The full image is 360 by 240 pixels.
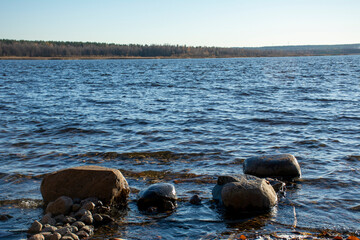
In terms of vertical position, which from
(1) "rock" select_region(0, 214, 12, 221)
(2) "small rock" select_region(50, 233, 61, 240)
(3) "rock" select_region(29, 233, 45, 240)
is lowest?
(1) "rock" select_region(0, 214, 12, 221)

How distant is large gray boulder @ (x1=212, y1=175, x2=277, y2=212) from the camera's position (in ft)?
21.4

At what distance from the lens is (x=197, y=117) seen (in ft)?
54.4

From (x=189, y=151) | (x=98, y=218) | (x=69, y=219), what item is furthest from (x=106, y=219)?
(x=189, y=151)

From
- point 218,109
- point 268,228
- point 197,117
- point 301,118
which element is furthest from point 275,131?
point 268,228

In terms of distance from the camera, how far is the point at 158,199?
6.78 metres

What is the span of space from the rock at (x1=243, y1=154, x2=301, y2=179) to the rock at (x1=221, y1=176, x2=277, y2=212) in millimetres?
1517

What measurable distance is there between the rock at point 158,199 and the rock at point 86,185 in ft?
1.35

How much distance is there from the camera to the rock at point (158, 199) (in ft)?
22.0

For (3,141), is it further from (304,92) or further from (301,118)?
(304,92)

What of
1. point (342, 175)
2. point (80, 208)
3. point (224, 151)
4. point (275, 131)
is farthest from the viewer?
point (275, 131)

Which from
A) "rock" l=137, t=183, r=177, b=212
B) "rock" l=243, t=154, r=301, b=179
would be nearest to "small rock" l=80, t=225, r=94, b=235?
"rock" l=137, t=183, r=177, b=212

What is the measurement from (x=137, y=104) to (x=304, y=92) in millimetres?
12457

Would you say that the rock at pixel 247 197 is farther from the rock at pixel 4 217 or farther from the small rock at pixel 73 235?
the rock at pixel 4 217

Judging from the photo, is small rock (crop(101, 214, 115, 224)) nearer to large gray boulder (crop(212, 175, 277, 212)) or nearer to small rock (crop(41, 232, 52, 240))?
small rock (crop(41, 232, 52, 240))
